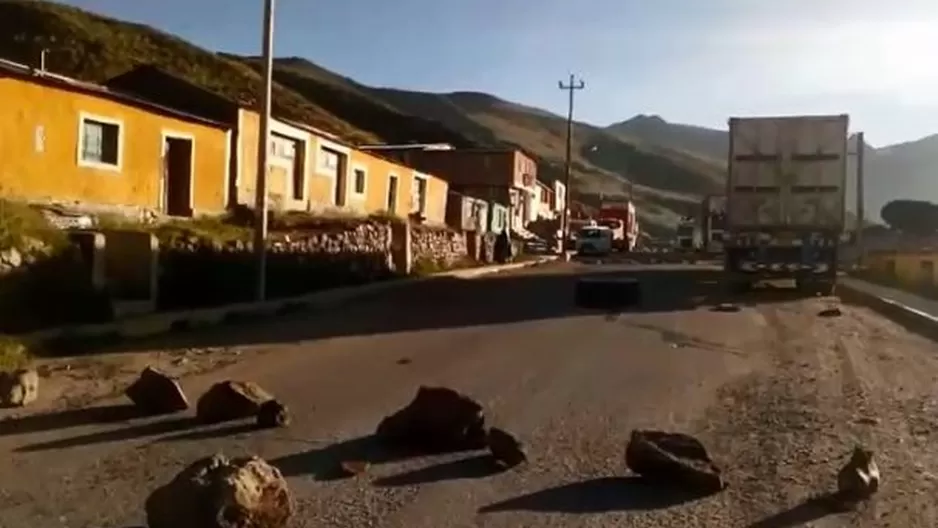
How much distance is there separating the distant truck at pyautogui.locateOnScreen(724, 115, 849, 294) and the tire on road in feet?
15.5

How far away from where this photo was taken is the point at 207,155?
24.9m

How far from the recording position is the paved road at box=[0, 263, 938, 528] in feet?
21.6

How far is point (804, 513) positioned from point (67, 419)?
5833 mm

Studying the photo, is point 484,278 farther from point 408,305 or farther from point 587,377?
point 587,377

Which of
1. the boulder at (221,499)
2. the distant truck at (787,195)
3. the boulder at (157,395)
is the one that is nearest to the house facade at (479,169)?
the distant truck at (787,195)

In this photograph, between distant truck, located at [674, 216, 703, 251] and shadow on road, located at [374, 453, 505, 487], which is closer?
shadow on road, located at [374, 453, 505, 487]

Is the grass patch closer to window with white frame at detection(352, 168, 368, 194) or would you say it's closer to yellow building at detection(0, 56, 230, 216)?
yellow building at detection(0, 56, 230, 216)

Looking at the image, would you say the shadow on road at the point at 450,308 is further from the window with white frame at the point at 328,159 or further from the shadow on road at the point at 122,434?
the window with white frame at the point at 328,159

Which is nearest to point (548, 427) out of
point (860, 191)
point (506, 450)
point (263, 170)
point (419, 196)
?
point (506, 450)

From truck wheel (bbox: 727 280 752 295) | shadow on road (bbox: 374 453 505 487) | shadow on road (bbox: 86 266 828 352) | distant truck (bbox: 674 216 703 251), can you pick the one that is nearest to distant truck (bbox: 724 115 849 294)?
shadow on road (bbox: 86 266 828 352)

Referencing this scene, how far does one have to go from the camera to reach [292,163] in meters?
30.8

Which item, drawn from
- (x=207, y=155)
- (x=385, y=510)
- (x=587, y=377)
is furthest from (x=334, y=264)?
(x=385, y=510)

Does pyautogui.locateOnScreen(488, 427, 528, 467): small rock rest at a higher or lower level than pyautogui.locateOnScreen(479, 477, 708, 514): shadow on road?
higher

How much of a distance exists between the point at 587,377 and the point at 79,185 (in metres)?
11.5
